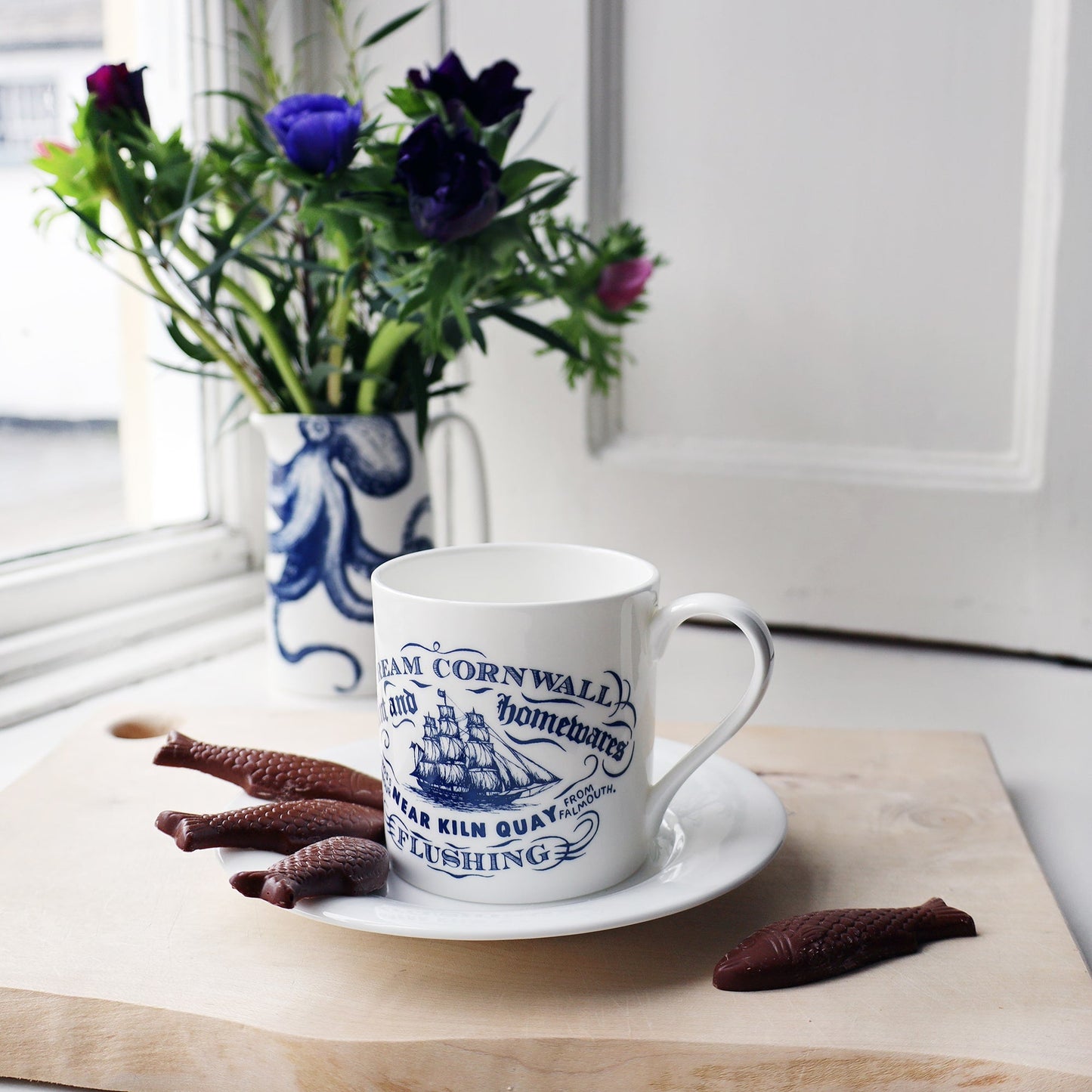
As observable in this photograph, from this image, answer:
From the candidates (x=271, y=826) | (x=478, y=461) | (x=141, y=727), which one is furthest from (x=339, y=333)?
(x=271, y=826)

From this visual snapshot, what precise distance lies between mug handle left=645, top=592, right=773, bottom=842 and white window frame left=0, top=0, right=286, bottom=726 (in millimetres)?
432

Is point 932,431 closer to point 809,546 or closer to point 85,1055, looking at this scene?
point 809,546

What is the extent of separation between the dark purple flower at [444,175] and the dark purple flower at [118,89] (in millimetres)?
179

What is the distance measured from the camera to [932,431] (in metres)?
0.78

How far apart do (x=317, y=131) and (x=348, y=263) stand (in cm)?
9

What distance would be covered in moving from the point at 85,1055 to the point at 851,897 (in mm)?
271

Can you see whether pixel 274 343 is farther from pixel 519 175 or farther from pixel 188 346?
pixel 519 175

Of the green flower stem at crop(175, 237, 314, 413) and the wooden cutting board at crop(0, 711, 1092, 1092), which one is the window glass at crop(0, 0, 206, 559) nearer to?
the green flower stem at crop(175, 237, 314, 413)

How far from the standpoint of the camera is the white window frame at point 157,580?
2.35 ft

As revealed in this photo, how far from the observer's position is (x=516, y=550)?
Result: 476 millimetres

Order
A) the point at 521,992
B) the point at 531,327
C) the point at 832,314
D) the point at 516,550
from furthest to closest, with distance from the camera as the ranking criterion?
the point at 832,314
the point at 531,327
the point at 516,550
the point at 521,992

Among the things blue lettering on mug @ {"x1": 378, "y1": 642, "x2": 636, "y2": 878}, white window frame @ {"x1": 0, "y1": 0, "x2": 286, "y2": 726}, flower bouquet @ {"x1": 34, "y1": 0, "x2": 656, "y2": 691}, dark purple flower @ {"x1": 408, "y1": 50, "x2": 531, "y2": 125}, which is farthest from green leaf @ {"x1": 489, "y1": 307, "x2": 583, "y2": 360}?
blue lettering on mug @ {"x1": 378, "y1": 642, "x2": 636, "y2": 878}

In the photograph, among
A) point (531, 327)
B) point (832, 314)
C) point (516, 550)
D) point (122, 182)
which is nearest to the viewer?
point (516, 550)

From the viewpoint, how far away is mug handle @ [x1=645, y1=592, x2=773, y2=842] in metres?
0.40
